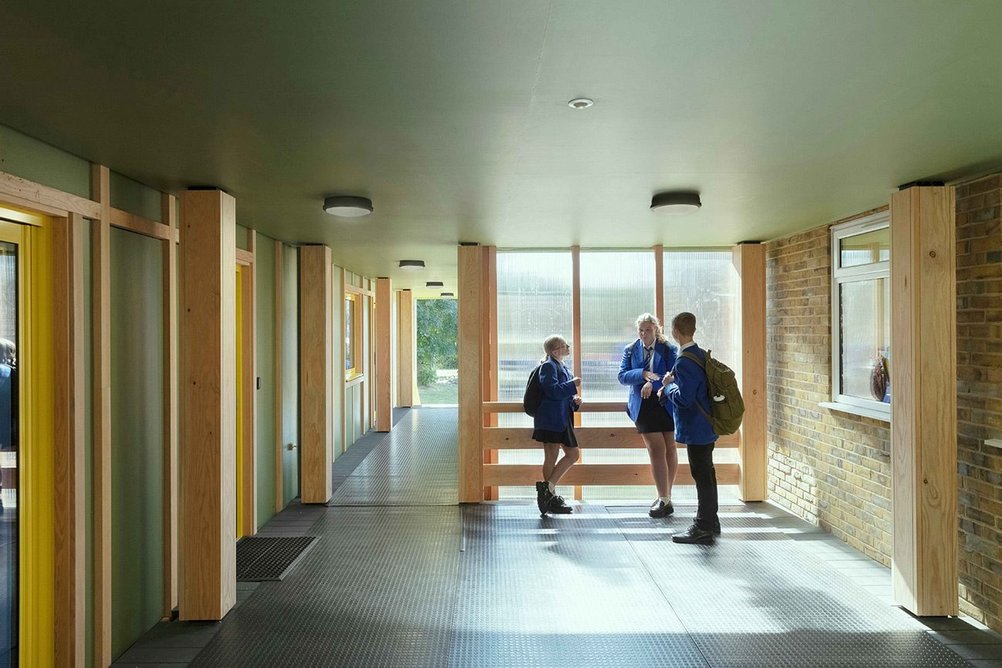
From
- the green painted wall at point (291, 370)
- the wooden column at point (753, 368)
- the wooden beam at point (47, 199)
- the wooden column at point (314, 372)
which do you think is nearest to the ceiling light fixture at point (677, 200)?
the wooden column at point (753, 368)

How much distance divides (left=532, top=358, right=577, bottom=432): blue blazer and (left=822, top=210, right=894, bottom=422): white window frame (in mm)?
2018

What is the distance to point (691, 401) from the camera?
16.4 ft

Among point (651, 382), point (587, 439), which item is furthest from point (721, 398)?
point (587, 439)

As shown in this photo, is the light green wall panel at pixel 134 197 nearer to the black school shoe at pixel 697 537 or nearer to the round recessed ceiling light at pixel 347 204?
the round recessed ceiling light at pixel 347 204

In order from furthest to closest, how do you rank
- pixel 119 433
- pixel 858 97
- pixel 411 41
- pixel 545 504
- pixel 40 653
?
pixel 545 504 < pixel 119 433 < pixel 40 653 < pixel 858 97 < pixel 411 41

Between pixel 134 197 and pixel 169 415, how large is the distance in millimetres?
1215

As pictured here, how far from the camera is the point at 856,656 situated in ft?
10.8

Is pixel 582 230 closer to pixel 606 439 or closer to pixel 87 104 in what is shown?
pixel 606 439

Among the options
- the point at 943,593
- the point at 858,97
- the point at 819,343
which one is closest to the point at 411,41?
the point at 858,97

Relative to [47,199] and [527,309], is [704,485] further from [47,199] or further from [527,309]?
[47,199]

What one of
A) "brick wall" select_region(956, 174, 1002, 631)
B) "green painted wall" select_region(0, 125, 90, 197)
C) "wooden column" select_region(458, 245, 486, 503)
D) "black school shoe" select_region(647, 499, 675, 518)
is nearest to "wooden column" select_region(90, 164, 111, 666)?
"green painted wall" select_region(0, 125, 90, 197)

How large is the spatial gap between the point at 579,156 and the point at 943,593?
3035 mm

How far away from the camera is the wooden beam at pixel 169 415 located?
12.9 ft

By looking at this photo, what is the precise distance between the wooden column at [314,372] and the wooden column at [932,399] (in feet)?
15.4
